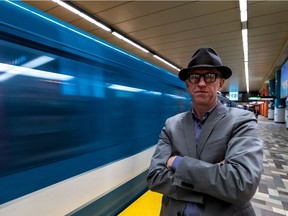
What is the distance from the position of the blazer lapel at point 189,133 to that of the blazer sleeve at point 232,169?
7cm

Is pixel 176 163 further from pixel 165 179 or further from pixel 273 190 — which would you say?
pixel 273 190

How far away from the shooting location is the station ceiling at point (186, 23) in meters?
6.27

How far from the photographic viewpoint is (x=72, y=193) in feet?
4.01

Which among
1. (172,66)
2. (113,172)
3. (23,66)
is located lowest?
(113,172)

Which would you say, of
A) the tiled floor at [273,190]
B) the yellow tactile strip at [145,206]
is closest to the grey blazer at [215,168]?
the yellow tactile strip at [145,206]

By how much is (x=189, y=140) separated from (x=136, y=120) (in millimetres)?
855

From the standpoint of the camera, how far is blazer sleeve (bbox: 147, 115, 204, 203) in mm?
1087

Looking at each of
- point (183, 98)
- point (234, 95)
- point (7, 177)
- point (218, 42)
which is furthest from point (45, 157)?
point (234, 95)

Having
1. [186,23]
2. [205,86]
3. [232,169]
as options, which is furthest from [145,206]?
[186,23]

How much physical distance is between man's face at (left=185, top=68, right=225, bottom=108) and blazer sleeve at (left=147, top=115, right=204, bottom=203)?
30 cm

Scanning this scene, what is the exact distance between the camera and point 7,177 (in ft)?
3.03

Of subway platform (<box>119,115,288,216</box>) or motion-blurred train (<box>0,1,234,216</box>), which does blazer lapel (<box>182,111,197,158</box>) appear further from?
subway platform (<box>119,115,288,216</box>)

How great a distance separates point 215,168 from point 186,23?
7422mm

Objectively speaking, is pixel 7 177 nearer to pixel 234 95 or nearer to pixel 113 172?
pixel 113 172
